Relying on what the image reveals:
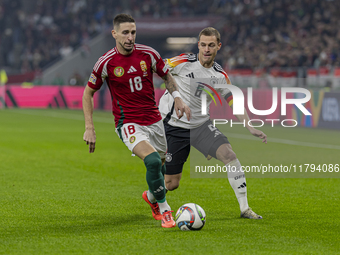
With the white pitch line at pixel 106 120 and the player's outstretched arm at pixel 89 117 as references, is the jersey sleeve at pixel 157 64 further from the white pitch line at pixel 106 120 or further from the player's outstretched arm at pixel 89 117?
the white pitch line at pixel 106 120

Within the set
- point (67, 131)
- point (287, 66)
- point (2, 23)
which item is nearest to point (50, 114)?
point (67, 131)

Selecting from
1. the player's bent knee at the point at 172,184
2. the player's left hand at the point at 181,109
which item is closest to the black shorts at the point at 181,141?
the player's bent knee at the point at 172,184

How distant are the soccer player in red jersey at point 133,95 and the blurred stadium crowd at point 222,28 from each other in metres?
17.5

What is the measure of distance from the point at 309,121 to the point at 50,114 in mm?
12385

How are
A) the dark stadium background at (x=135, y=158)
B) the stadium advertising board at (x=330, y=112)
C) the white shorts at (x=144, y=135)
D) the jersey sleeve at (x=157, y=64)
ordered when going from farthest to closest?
the stadium advertising board at (x=330, y=112) → the jersey sleeve at (x=157, y=64) → the white shorts at (x=144, y=135) → the dark stadium background at (x=135, y=158)

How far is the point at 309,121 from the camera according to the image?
1867 cm

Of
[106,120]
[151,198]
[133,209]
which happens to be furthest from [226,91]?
[106,120]

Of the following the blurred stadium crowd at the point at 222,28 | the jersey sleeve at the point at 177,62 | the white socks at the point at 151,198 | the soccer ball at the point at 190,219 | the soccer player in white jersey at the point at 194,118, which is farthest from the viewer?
the blurred stadium crowd at the point at 222,28

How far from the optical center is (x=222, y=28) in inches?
1292

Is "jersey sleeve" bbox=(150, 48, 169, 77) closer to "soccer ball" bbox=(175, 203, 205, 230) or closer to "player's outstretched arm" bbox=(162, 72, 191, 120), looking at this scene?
"player's outstretched arm" bbox=(162, 72, 191, 120)

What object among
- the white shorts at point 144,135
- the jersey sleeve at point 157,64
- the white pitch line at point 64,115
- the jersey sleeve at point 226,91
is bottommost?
the white pitch line at point 64,115

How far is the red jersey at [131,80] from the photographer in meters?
5.93

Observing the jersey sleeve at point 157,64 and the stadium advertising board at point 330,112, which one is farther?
the stadium advertising board at point 330,112

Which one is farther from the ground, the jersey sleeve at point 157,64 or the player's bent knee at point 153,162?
the jersey sleeve at point 157,64
